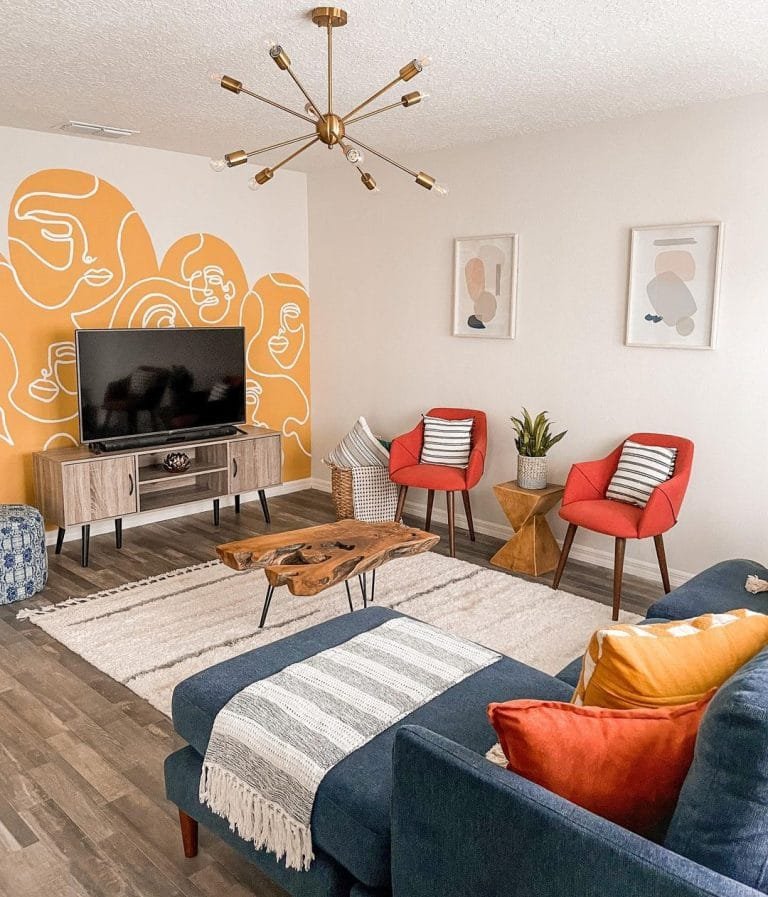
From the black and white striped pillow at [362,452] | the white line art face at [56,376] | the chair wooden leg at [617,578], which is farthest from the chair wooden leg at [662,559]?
the white line art face at [56,376]

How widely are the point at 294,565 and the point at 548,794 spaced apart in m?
2.08

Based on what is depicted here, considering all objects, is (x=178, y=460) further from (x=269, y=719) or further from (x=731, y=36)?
(x=731, y=36)

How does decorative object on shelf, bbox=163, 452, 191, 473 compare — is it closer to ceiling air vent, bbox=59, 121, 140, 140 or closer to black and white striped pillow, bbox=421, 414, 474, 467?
black and white striped pillow, bbox=421, 414, 474, 467

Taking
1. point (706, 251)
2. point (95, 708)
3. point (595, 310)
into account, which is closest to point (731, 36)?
point (706, 251)

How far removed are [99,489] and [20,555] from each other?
76cm

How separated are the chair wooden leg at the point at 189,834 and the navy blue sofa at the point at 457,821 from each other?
0.06 metres

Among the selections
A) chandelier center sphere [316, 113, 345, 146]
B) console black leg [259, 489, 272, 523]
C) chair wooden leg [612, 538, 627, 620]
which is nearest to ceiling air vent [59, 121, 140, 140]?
chandelier center sphere [316, 113, 345, 146]

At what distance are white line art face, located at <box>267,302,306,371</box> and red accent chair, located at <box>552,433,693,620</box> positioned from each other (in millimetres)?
2683

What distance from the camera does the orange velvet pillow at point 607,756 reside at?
140 cm

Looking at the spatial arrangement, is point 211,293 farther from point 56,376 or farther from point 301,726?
point 301,726

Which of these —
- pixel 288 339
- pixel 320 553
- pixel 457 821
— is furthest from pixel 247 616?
pixel 288 339

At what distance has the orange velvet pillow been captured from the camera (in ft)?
4.58

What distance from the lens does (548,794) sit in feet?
4.43

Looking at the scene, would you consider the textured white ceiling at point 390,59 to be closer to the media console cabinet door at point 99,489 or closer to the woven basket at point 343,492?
the media console cabinet door at point 99,489
